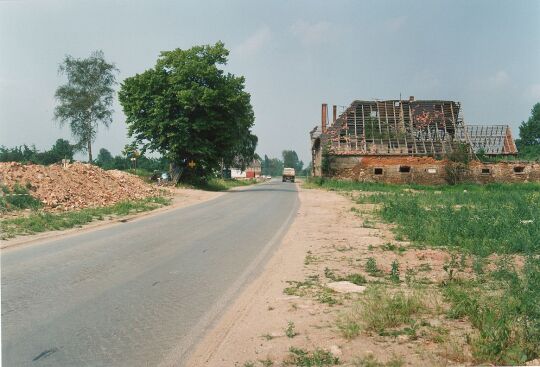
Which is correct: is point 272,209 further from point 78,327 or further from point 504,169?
point 504,169

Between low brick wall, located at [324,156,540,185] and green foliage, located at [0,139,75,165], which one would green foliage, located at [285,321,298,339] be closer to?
low brick wall, located at [324,156,540,185]

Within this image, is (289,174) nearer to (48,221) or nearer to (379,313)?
(48,221)

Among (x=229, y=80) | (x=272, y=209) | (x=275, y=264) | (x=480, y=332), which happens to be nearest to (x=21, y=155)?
(x=229, y=80)

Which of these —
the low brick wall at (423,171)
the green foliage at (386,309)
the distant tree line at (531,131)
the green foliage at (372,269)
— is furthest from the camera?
the distant tree line at (531,131)

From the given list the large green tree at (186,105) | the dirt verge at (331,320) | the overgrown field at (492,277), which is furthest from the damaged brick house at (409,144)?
the dirt verge at (331,320)

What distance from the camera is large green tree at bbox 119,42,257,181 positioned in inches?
1403

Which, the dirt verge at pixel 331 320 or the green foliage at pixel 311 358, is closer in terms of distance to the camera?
the green foliage at pixel 311 358

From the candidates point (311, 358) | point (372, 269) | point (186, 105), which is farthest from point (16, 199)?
point (186, 105)

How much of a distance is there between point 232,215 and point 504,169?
3499cm

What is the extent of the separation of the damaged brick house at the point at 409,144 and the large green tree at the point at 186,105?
12.4 m

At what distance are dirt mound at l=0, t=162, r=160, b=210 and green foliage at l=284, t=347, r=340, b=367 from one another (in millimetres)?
16237

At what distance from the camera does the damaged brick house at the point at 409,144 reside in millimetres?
43781

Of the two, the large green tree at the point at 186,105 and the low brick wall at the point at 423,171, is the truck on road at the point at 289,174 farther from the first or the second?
the large green tree at the point at 186,105

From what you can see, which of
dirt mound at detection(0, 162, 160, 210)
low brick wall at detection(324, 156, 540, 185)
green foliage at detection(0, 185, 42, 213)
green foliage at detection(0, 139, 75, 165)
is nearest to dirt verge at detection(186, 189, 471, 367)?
green foliage at detection(0, 185, 42, 213)
